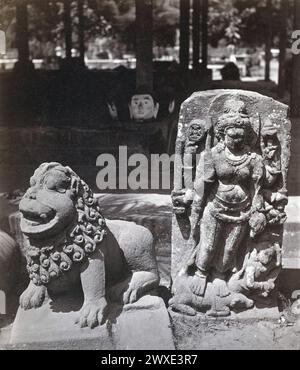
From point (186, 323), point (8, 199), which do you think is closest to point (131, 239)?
point (186, 323)

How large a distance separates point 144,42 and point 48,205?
671 centimetres

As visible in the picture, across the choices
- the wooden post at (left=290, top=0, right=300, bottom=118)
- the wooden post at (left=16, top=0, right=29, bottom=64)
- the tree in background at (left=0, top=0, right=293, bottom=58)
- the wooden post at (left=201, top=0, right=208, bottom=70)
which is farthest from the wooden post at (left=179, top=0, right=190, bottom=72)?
the tree in background at (left=0, top=0, right=293, bottom=58)

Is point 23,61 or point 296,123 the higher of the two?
point 23,61

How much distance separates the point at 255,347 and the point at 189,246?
2.97 feet

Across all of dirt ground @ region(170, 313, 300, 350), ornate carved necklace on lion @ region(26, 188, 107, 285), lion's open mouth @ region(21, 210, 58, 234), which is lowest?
dirt ground @ region(170, 313, 300, 350)

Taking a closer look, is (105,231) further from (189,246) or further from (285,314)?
(285,314)

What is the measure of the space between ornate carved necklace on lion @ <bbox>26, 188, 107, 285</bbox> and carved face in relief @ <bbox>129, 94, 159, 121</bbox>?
606 cm

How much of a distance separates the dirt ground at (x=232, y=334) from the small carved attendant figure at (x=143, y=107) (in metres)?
6.01

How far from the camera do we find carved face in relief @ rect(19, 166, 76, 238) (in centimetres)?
395

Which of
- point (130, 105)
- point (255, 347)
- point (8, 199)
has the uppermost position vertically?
point (130, 105)

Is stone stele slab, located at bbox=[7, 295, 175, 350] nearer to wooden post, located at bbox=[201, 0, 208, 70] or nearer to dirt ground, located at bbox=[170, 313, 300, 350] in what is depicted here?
dirt ground, located at bbox=[170, 313, 300, 350]

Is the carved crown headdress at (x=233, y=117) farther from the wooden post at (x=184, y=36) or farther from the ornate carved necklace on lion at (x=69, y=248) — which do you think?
the wooden post at (x=184, y=36)

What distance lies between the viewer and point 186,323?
4480 millimetres
